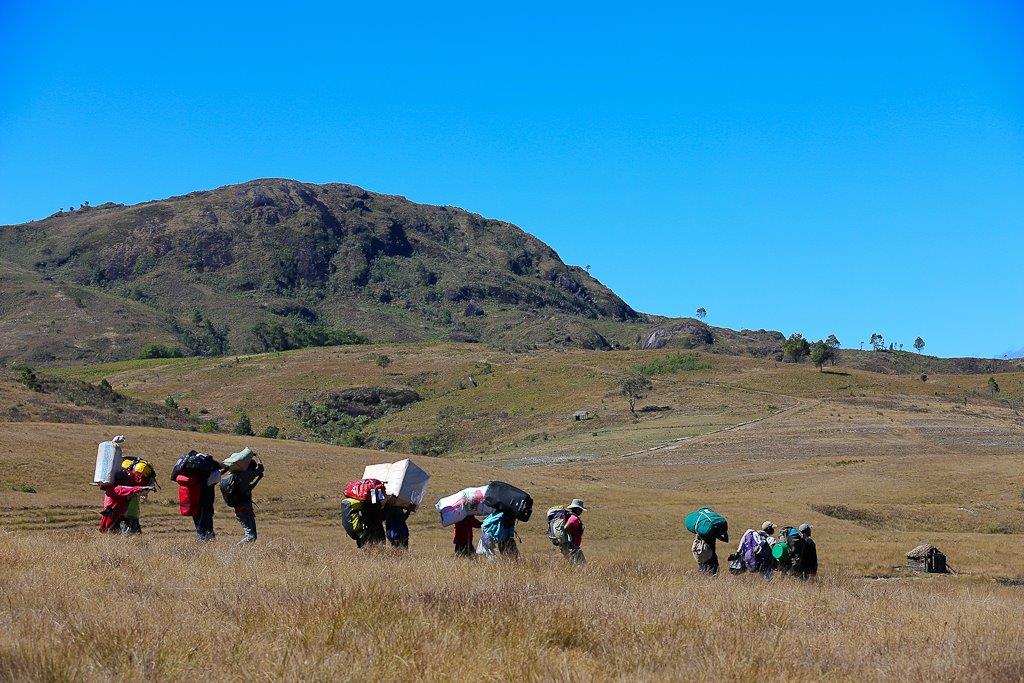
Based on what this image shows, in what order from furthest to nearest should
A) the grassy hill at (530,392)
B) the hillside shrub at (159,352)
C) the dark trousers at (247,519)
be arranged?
the hillside shrub at (159,352) < the grassy hill at (530,392) < the dark trousers at (247,519)

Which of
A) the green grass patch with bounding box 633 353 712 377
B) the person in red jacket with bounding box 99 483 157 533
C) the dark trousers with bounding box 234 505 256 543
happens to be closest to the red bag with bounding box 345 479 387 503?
the dark trousers with bounding box 234 505 256 543

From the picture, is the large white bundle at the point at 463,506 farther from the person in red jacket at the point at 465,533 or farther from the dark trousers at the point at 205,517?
the dark trousers at the point at 205,517

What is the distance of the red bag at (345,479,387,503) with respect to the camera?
14.1m

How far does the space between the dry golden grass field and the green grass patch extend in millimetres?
29430

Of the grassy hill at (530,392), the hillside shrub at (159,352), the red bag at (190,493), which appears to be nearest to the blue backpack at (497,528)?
the red bag at (190,493)

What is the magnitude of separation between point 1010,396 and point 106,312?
134191 mm

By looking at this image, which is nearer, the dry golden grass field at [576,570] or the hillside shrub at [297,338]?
the dry golden grass field at [576,570]

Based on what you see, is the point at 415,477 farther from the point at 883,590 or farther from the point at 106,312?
the point at 106,312

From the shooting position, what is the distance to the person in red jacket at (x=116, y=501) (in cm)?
1562

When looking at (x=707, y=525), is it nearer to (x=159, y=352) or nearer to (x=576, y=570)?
(x=576, y=570)

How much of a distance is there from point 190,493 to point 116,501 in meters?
1.63

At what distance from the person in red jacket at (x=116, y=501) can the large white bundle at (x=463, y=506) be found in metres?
4.71

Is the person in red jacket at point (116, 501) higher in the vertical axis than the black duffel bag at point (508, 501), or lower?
lower

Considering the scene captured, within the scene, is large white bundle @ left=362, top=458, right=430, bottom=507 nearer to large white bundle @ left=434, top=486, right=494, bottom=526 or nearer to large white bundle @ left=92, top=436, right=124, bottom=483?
large white bundle @ left=434, top=486, right=494, bottom=526
